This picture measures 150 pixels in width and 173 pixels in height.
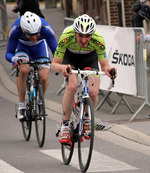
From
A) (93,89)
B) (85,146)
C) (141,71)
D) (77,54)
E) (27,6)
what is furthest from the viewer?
(27,6)

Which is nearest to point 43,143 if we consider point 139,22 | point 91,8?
point 139,22

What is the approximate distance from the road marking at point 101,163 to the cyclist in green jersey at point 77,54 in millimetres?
433

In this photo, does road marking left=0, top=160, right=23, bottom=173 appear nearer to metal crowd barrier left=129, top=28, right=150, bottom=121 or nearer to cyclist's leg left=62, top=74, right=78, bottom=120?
cyclist's leg left=62, top=74, right=78, bottom=120

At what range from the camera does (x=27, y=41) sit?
10086 mm

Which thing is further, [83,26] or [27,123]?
[27,123]

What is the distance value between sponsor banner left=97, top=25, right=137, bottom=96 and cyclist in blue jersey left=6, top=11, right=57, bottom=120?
1785mm

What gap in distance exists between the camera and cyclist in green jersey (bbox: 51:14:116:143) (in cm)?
796

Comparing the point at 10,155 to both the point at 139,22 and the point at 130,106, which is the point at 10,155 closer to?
the point at 130,106

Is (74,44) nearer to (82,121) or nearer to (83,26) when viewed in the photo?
(83,26)

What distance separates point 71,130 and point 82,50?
96 centimetres

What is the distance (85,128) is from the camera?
7.86 meters

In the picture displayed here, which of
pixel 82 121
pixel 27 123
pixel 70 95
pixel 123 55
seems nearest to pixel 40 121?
Answer: pixel 27 123

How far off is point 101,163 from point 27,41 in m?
2.57

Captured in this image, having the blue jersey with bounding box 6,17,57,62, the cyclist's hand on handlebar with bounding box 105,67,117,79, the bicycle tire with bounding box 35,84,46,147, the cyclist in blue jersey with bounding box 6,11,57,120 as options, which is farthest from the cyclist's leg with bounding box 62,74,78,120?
the blue jersey with bounding box 6,17,57,62
